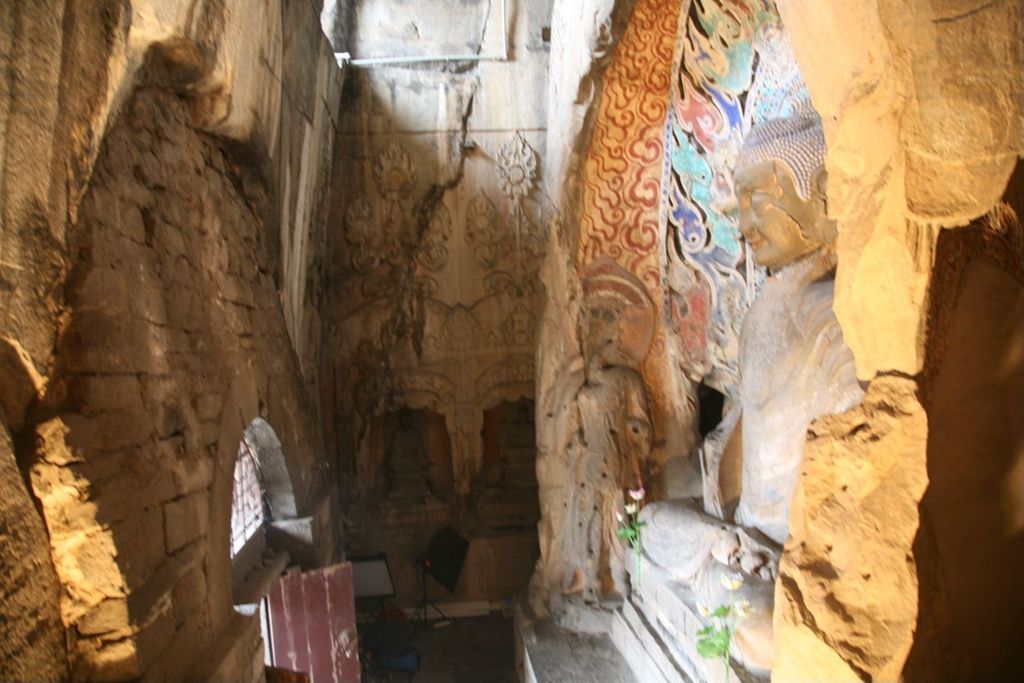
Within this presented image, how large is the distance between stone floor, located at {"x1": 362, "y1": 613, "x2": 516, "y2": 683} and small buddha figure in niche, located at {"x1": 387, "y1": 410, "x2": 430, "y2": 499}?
1344mm

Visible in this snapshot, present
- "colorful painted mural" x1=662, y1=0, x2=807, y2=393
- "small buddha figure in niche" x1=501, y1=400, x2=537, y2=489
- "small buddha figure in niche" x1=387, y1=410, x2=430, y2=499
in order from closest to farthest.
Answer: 1. "colorful painted mural" x1=662, y1=0, x2=807, y2=393
2. "small buddha figure in niche" x1=387, y1=410, x2=430, y2=499
3. "small buddha figure in niche" x1=501, y1=400, x2=537, y2=489

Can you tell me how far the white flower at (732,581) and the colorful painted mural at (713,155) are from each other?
170 cm

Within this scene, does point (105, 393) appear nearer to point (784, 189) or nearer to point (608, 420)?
point (784, 189)

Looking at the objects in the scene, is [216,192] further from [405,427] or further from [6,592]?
[405,427]

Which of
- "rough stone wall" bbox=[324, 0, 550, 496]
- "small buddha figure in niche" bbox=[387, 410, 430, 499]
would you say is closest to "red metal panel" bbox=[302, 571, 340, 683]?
"rough stone wall" bbox=[324, 0, 550, 496]

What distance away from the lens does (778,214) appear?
3.00 meters

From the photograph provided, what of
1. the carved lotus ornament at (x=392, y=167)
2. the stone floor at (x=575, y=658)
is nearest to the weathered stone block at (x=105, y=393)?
the stone floor at (x=575, y=658)

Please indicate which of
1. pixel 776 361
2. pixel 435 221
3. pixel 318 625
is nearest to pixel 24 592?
pixel 318 625

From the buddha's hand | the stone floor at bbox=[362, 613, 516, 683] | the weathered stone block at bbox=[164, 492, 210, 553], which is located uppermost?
the weathered stone block at bbox=[164, 492, 210, 553]

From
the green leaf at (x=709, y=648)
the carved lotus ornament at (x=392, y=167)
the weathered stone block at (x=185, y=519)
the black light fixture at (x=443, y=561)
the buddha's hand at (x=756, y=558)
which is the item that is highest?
the carved lotus ornament at (x=392, y=167)

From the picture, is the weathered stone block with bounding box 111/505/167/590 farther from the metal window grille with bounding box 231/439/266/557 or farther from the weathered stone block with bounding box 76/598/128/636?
the metal window grille with bounding box 231/439/266/557

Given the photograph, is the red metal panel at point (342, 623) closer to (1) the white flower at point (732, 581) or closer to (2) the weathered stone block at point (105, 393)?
(2) the weathered stone block at point (105, 393)

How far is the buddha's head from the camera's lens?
9.43 feet

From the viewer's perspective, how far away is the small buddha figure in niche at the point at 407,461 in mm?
6977
